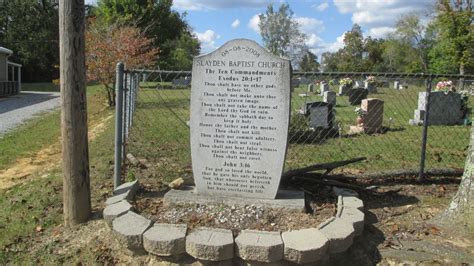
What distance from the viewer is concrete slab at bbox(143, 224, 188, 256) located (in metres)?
3.77

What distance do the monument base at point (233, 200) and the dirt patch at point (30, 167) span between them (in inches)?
121

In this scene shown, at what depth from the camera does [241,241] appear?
3.71 m

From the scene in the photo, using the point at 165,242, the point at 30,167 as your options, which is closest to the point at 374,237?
the point at 165,242

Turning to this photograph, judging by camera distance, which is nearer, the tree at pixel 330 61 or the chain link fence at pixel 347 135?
the chain link fence at pixel 347 135

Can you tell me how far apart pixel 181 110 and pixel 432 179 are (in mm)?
11577

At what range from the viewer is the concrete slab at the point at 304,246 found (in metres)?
3.64

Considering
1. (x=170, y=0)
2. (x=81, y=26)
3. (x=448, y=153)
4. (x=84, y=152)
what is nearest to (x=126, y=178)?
(x=84, y=152)

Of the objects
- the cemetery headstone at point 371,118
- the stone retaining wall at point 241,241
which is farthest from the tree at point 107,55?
the stone retaining wall at point 241,241

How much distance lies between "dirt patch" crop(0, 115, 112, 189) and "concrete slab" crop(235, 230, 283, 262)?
431cm

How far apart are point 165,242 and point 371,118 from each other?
907 cm

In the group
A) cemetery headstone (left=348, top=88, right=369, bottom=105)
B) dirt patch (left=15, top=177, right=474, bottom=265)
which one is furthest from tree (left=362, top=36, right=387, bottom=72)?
dirt patch (left=15, top=177, right=474, bottom=265)

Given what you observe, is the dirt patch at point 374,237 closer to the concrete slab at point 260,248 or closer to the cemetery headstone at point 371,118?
the concrete slab at point 260,248

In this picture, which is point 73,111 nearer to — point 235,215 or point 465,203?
point 235,215

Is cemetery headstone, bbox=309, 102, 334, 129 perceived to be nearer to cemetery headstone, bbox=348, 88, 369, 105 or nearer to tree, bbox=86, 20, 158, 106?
cemetery headstone, bbox=348, 88, 369, 105
